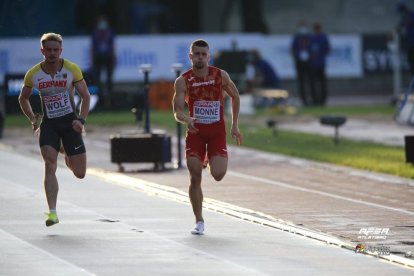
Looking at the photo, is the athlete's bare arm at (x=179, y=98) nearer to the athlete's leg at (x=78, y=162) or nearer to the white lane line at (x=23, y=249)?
the athlete's leg at (x=78, y=162)

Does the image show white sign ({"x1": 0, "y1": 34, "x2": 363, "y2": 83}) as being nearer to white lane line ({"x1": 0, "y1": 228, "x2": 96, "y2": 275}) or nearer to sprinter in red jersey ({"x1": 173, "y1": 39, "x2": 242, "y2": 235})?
sprinter in red jersey ({"x1": 173, "y1": 39, "x2": 242, "y2": 235})

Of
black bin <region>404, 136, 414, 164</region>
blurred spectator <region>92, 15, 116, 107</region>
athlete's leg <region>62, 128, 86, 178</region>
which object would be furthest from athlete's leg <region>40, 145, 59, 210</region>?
blurred spectator <region>92, 15, 116, 107</region>

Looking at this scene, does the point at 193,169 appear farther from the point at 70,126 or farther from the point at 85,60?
the point at 85,60

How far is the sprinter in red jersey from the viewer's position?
1600cm

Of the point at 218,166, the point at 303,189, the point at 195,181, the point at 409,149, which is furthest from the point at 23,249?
the point at 409,149

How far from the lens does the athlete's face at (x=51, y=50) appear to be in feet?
53.8

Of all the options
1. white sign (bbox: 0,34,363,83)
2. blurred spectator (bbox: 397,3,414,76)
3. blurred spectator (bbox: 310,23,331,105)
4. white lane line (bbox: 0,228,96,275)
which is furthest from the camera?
blurred spectator (bbox: 310,23,331,105)

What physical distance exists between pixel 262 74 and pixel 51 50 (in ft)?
83.6

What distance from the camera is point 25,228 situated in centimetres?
1622

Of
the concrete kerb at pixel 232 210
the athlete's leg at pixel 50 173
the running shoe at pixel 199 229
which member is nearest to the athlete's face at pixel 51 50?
the athlete's leg at pixel 50 173

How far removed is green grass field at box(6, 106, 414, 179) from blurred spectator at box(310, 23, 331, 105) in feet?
6.94

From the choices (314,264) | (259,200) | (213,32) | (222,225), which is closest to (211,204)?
(259,200)

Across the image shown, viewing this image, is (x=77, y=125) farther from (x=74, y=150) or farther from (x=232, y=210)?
(x=232, y=210)

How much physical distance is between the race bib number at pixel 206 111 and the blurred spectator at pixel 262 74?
24.9 metres
